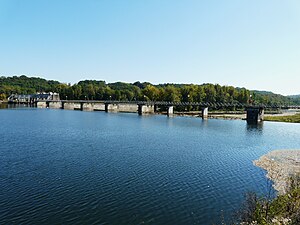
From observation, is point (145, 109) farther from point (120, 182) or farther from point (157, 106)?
point (120, 182)

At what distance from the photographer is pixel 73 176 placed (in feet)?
83.7

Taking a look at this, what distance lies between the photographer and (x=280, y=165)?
3275 cm

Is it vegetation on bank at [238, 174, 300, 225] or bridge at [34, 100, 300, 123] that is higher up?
bridge at [34, 100, 300, 123]

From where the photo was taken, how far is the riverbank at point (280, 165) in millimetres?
26047

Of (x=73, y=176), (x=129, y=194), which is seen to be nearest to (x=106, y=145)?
(x=73, y=176)

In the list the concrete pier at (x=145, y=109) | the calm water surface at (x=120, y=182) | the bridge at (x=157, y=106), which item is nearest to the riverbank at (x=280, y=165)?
the calm water surface at (x=120, y=182)

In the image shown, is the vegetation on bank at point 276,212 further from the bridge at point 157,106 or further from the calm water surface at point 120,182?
the bridge at point 157,106

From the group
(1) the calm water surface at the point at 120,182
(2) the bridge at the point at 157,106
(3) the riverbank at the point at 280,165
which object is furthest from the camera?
(2) the bridge at the point at 157,106

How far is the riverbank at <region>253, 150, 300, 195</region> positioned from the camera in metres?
26.0

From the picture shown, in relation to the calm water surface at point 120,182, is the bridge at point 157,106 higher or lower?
higher

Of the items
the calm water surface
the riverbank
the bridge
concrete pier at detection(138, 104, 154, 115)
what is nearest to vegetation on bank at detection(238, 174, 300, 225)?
the calm water surface

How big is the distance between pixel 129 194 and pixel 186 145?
2490cm

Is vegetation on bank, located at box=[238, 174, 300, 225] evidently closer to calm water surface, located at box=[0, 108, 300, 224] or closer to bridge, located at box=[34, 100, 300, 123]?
calm water surface, located at box=[0, 108, 300, 224]

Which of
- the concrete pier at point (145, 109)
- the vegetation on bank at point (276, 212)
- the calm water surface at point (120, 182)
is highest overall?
the concrete pier at point (145, 109)
